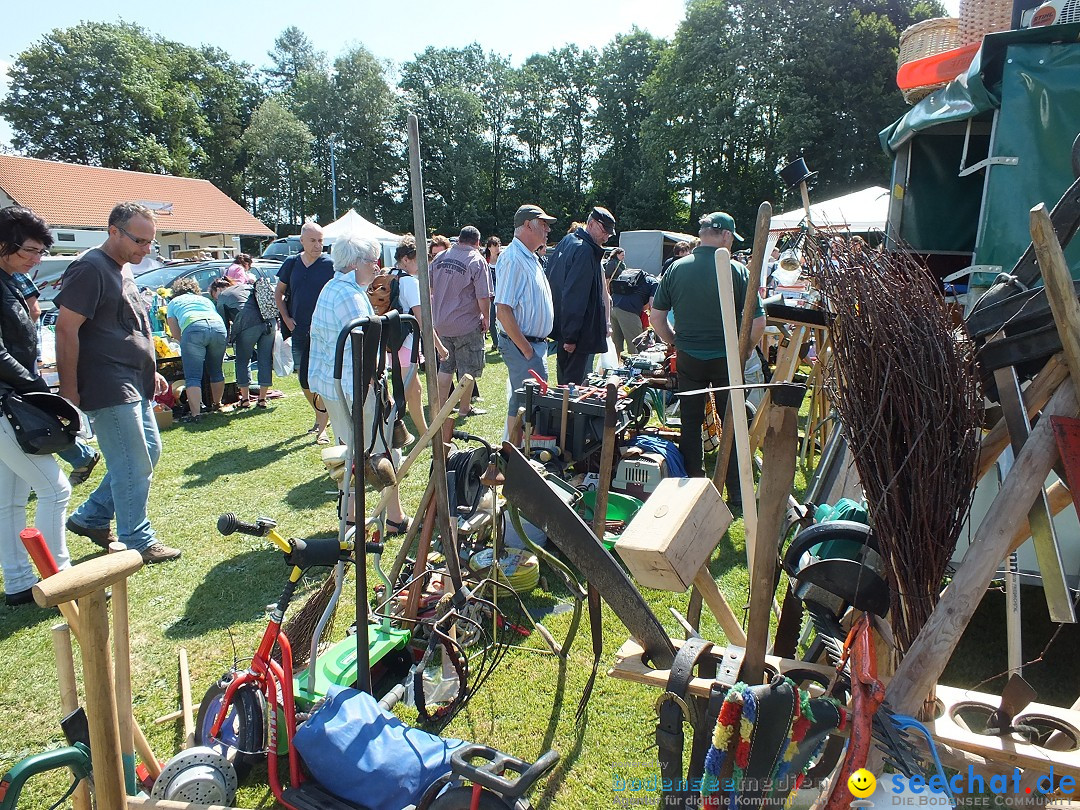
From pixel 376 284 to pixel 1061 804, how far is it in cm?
558

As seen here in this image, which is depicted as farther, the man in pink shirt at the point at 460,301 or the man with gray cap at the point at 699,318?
the man in pink shirt at the point at 460,301

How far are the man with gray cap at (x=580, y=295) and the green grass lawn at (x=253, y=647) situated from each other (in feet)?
5.54

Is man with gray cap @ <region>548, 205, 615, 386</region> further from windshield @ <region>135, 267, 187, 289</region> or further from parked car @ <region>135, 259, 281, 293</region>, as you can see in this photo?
windshield @ <region>135, 267, 187, 289</region>

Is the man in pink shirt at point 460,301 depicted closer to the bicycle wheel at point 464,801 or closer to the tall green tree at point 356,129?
the bicycle wheel at point 464,801

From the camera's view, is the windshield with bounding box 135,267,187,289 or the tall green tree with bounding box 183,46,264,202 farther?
the tall green tree with bounding box 183,46,264,202

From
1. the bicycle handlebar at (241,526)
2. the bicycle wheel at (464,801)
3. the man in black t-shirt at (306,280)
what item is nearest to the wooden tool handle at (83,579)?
the bicycle handlebar at (241,526)

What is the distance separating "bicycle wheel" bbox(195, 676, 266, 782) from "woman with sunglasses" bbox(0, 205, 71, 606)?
1.64m

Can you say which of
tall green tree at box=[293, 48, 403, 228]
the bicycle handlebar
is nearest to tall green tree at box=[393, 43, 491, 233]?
tall green tree at box=[293, 48, 403, 228]

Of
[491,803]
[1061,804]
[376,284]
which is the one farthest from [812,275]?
[376,284]

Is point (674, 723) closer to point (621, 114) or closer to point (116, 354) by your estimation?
point (116, 354)

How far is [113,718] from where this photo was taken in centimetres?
137

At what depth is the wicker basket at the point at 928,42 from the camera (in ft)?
14.1

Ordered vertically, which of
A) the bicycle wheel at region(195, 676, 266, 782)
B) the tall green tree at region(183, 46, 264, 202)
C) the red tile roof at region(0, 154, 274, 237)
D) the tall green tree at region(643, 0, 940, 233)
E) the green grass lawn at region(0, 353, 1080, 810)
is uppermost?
the tall green tree at region(183, 46, 264, 202)

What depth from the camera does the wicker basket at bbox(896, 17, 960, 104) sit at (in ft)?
14.1
